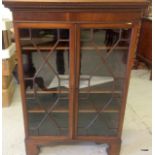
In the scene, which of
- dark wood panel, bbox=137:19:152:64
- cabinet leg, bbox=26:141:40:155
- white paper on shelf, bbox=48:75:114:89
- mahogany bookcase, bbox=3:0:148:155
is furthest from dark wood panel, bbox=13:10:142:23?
dark wood panel, bbox=137:19:152:64

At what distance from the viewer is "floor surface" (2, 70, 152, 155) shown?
1693 millimetres

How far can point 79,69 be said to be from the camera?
1.35 m

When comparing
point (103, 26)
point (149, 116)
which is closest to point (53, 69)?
point (103, 26)

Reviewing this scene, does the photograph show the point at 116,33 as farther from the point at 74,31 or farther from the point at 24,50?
the point at 24,50

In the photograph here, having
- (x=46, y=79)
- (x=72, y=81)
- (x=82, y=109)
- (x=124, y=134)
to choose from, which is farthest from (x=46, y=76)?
(x=124, y=134)

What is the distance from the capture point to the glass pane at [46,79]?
4.19ft

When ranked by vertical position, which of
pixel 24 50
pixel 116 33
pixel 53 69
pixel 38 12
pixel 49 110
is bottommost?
pixel 49 110

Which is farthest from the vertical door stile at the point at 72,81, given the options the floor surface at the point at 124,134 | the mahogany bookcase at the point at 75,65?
the floor surface at the point at 124,134

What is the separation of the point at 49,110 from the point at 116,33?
0.66 m

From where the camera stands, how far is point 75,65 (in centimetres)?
133

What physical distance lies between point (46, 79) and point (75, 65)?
214 millimetres

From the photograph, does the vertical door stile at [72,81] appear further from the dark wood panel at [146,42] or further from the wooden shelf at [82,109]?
the dark wood panel at [146,42]

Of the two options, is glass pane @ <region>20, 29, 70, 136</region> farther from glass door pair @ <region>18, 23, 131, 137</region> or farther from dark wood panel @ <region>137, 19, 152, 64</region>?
dark wood panel @ <region>137, 19, 152, 64</region>

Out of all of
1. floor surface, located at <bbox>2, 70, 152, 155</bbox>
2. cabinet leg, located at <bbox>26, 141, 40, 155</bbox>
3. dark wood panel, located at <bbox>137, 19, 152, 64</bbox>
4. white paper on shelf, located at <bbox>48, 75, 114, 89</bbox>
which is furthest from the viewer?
dark wood panel, located at <bbox>137, 19, 152, 64</bbox>
